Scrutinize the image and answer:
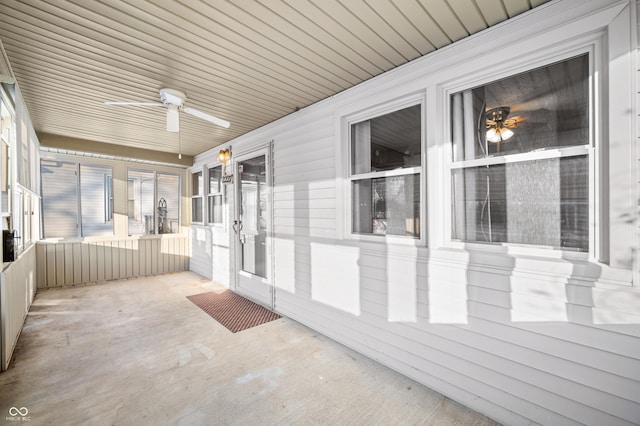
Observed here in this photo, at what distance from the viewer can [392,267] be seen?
8.23 feet

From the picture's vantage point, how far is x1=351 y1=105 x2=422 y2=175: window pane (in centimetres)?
243

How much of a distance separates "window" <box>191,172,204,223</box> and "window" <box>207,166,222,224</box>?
41cm

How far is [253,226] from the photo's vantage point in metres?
4.44

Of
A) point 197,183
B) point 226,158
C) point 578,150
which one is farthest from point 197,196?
point 578,150

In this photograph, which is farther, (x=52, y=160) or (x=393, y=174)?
(x=52, y=160)

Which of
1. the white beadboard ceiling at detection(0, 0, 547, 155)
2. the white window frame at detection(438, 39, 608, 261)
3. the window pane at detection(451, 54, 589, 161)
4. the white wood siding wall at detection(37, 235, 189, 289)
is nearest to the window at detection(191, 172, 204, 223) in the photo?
the white wood siding wall at detection(37, 235, 189, 289)

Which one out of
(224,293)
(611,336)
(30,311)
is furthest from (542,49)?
(30,311)

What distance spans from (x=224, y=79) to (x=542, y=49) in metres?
2.56

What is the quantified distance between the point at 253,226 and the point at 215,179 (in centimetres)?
177

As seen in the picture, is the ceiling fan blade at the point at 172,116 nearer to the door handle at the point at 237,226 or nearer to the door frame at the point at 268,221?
the door frame at the point at 268,221

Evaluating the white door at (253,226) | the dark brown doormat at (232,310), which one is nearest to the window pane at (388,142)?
the white door at (253,226)

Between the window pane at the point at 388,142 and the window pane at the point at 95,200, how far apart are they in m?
5.46

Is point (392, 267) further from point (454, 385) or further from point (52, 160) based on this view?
point (52, 160)

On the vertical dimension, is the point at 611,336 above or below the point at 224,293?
above
